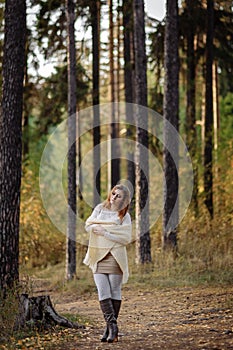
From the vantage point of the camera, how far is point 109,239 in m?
9.48

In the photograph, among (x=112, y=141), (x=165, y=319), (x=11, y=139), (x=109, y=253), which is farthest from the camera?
(x=112, y=141)

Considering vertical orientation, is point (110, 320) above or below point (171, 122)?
below

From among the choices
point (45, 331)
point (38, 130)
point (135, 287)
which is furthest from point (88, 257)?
point (38, 130)

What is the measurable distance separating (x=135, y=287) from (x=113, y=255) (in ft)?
20.7

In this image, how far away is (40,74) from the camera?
2520 cm

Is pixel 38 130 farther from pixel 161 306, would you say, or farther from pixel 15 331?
pixel 15 331

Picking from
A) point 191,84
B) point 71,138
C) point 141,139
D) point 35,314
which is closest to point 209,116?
point 191,84

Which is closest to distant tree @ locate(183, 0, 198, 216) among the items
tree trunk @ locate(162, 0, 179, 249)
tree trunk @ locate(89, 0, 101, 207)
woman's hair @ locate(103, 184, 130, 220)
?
tree trunk @ locate(162, 0, 179, 249)

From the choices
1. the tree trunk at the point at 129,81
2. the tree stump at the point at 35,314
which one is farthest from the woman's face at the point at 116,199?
the tree trunk at the point at 129,81

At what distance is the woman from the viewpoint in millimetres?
9461

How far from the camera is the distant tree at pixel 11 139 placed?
12.1m

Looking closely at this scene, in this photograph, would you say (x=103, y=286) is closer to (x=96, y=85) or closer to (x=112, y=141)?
(x=96, y=85)

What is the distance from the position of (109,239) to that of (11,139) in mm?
3424

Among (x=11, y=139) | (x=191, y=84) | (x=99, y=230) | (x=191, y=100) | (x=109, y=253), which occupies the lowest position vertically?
(x=109, y=253)
